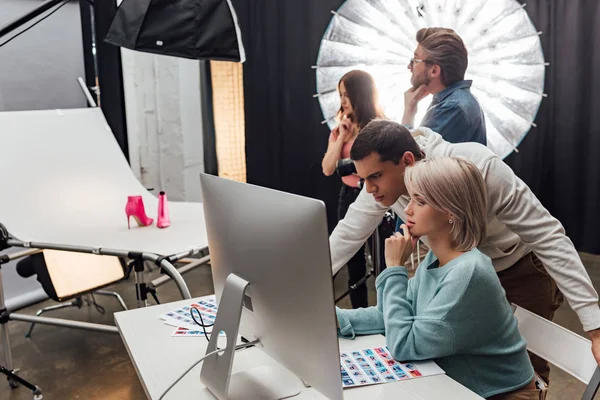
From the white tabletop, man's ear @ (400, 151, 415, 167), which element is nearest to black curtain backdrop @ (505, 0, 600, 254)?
the white tabletop

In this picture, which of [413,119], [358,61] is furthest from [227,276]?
[358,61]

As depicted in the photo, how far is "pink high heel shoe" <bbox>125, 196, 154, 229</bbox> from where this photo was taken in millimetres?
2818

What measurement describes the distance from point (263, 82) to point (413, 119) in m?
1.65

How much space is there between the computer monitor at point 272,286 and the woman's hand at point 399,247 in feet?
1.16

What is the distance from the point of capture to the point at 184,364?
1.38m

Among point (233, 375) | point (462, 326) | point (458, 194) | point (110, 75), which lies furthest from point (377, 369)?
point (110, 75)

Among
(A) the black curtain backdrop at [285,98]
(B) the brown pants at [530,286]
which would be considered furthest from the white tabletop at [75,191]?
(A) the black curtain backdrop at [285,98]

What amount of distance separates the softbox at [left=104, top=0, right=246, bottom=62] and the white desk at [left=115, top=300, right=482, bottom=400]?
1.00 metres

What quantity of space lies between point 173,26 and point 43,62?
195cm

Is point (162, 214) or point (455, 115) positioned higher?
point (455, 115)

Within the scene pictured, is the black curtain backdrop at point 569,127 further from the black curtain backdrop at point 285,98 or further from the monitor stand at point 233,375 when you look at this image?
the monitor stand at point 233,375

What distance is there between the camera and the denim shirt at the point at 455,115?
2.44 meters

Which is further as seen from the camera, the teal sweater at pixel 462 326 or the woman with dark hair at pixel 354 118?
the woman with dark hair at pixel 354 118

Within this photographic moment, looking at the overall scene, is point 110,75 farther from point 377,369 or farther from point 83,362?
point 377,369
